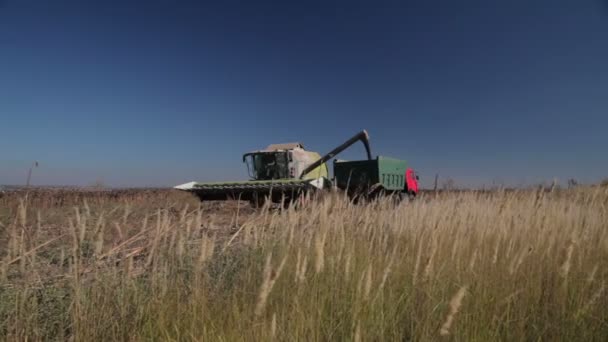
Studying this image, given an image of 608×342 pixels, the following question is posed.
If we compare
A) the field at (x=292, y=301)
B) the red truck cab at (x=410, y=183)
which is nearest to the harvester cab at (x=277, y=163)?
the red truck cab at (x=410, y=183)

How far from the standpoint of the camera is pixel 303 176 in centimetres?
1377

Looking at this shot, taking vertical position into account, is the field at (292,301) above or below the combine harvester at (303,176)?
below

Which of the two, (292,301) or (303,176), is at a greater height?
(303,176)

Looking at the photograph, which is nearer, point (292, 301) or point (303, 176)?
point (292, 301)

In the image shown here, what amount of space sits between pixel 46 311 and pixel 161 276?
697 mm

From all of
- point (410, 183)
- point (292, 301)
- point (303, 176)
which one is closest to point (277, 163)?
point (303, 176)

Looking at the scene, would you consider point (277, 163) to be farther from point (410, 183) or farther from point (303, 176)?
point (410, 183)

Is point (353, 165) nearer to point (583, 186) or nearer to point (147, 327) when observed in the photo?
point (583, 186)

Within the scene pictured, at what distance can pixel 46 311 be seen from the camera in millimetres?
2131

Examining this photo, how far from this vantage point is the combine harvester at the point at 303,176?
34.3 feet

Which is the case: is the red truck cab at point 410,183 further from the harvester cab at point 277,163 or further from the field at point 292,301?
the field at point 292,301

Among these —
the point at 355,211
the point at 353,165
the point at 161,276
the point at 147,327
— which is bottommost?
the point at 147,327

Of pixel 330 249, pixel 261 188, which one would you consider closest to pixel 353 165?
pixel 261 188

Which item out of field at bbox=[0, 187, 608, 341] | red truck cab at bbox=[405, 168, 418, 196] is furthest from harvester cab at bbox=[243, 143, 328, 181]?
field at bbox=[0, 187, 608, 341]
